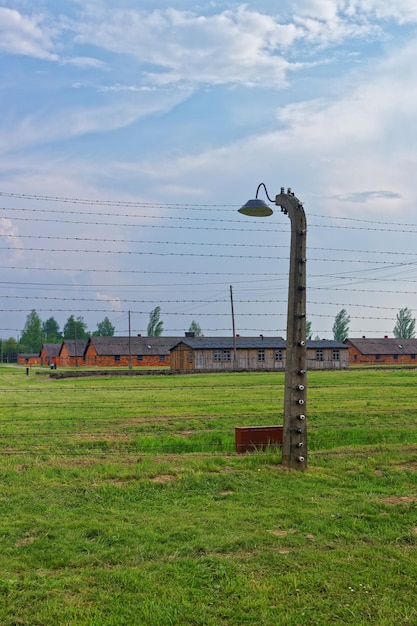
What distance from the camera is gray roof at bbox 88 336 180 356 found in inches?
3401

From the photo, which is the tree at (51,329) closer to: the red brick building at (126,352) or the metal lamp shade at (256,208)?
the red brick building at (126,352)

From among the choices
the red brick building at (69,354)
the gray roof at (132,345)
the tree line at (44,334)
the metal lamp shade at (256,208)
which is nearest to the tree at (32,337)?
the tree line at (44,334)

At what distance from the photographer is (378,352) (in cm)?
9838

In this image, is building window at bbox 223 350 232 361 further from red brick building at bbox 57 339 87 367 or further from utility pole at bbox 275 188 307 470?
utility pole at bbox 275 188 307 470

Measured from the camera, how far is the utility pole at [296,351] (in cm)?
945

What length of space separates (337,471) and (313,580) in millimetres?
4356

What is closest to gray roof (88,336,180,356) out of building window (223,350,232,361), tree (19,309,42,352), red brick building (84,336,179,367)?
red brick building (84,336,179,367)

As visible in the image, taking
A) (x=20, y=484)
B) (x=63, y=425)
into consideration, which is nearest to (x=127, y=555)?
(x=20, y=484)

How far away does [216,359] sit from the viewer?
6538 centimetres

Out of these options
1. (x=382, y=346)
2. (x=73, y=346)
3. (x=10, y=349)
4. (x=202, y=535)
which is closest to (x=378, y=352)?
(x=382, y=346)

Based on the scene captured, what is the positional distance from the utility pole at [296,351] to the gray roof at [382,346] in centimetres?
8987

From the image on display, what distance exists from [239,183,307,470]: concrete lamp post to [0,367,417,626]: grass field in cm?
47

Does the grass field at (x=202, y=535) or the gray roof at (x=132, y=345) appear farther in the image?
the gray roof at (x=132, y=345)

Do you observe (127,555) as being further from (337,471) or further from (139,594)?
(337,471)
